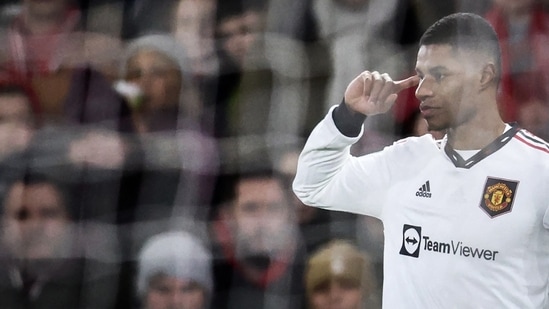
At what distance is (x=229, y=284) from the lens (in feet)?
7.47

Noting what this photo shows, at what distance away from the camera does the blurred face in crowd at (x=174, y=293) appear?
2.22 meters

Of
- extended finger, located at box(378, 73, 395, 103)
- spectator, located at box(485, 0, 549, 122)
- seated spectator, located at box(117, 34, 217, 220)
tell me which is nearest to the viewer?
extended finger, located at box(378, 73, 395, 103)

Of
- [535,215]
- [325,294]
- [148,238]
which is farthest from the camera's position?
[148,238]

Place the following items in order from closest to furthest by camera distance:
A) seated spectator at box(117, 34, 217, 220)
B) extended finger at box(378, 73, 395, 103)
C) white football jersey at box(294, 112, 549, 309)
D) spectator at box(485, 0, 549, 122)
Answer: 1. white football jersey at box(294, 112, 549, 309)
2. extended finger at box(378, 73, 395, 103)
3. spectator at box(485, 0, 549, 122)
4. seated spectator at box(117, 34, 217, 220)

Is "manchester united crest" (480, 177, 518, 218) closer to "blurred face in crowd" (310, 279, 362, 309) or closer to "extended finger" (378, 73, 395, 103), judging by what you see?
"extended finger" (378, 73, 395, 103)

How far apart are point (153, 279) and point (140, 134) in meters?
0.36

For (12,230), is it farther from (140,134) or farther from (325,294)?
(325,294)

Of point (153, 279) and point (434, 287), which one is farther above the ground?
point (434, 287)

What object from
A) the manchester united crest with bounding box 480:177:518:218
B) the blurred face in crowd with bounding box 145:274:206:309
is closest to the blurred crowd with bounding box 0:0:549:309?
the blurred face in crowd with bounding box 145:274:206:309

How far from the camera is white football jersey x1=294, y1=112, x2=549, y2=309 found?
5.38ft

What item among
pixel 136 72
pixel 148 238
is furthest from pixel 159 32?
pixel 148 238

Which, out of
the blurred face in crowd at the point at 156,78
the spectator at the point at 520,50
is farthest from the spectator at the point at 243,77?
the spectator at the point at 520,50

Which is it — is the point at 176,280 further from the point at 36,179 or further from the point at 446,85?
the point at 446,85

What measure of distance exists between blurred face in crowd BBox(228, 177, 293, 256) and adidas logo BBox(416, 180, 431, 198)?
0.60 meters
